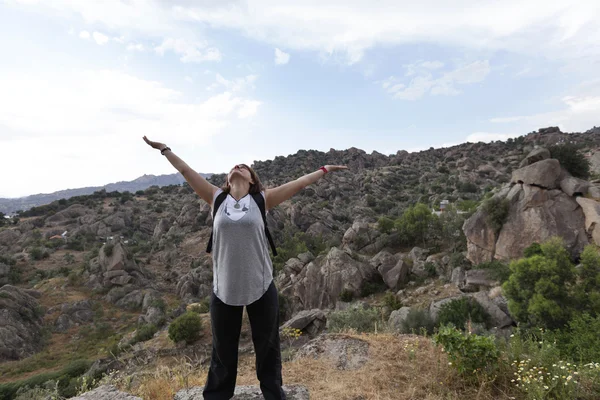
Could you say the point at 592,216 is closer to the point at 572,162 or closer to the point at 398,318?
the point at 572,162

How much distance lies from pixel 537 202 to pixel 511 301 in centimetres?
730

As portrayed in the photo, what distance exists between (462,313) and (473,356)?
7.95 m

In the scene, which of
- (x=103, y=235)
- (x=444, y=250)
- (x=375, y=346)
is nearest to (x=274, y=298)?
(x=375, y=346)

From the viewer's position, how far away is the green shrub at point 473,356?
3.50 meters

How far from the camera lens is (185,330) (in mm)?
14695

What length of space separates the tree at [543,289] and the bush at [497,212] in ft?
19.7

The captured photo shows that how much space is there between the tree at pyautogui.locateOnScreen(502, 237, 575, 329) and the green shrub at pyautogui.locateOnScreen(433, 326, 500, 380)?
6.59 m

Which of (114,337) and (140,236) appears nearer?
(114,337)

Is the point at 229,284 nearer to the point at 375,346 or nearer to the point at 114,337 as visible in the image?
the point at 375,346

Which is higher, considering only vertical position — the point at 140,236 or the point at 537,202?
the point at 537,202

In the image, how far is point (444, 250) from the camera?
20.7 metres

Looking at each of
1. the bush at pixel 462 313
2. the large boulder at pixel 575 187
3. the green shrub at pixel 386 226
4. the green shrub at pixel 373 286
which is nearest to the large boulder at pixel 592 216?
the large boulder at pixel 575 187

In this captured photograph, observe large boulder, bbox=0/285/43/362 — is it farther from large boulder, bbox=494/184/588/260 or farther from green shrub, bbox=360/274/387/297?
large boulder, bbox=494/184/588/260

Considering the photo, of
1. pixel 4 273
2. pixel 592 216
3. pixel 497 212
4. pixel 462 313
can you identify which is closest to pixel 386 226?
pixel 497 212
